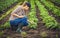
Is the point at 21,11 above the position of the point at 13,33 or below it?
above

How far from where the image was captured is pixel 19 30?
8.21m

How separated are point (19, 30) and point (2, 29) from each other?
1.05 meters

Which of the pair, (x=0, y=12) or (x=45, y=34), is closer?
(x=45, y=34)

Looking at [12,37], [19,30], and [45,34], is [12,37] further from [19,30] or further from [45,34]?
[45,34]

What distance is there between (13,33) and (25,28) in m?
0.92

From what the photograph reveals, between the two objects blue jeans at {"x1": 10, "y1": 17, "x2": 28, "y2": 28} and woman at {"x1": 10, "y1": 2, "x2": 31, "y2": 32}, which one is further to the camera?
blue jeans at {"x1": 10, "y1": 17, "x2": 28, "y2": 28}

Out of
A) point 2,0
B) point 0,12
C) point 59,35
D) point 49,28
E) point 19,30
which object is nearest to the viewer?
point 59,35

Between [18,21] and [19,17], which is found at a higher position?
[19,17]

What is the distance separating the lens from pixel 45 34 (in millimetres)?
7891

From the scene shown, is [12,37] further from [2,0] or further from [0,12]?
[2,0]

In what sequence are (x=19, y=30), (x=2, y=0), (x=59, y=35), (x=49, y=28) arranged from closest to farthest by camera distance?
(x=59, y=35), (x=19, y=30), (x=49, y=28), (x=2, y=0)

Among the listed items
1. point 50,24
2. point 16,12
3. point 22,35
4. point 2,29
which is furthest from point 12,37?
point 50,24

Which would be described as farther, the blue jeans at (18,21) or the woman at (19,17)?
the blue jeans at (18,21)

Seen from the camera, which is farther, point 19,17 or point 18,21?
point 18,21
